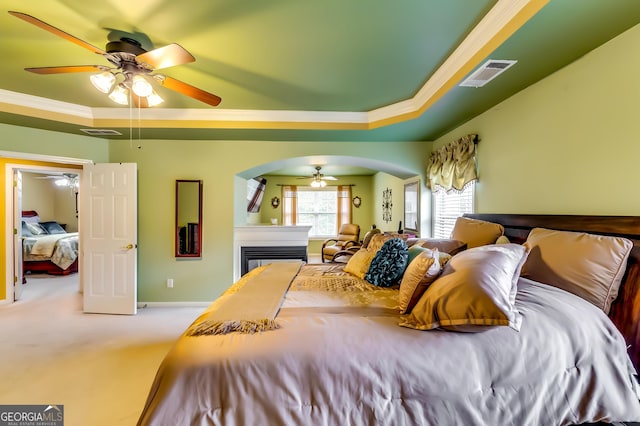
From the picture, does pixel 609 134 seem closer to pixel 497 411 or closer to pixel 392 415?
pixel 497 411

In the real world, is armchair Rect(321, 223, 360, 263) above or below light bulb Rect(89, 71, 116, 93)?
below

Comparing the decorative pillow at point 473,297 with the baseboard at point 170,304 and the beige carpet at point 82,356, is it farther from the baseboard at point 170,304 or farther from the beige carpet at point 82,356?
the baseboard at point 170,304

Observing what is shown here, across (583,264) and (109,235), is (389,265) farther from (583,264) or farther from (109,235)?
(109,235)

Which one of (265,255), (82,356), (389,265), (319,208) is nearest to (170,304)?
(82,356)

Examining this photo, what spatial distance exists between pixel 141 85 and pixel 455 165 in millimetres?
3115

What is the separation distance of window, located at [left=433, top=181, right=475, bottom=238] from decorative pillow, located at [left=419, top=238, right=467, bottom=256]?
96cm

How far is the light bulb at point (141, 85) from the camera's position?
1972 mm

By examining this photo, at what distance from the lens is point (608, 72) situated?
66.4 inches

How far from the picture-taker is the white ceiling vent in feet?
6.35

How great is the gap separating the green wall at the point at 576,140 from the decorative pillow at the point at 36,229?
9.09 m

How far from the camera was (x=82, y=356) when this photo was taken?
2.58 metres

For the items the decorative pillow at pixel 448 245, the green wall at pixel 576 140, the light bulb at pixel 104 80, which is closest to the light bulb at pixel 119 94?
the light bulb at pixel 104 80

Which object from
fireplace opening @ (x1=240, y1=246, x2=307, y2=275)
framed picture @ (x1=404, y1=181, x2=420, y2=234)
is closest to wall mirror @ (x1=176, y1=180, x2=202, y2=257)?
fireplace opening @ (x1=240, y1=246, x2=307, y2=275)

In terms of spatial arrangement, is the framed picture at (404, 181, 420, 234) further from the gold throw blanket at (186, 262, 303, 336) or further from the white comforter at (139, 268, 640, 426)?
the white comforter at (139, 268, 640, 426)
